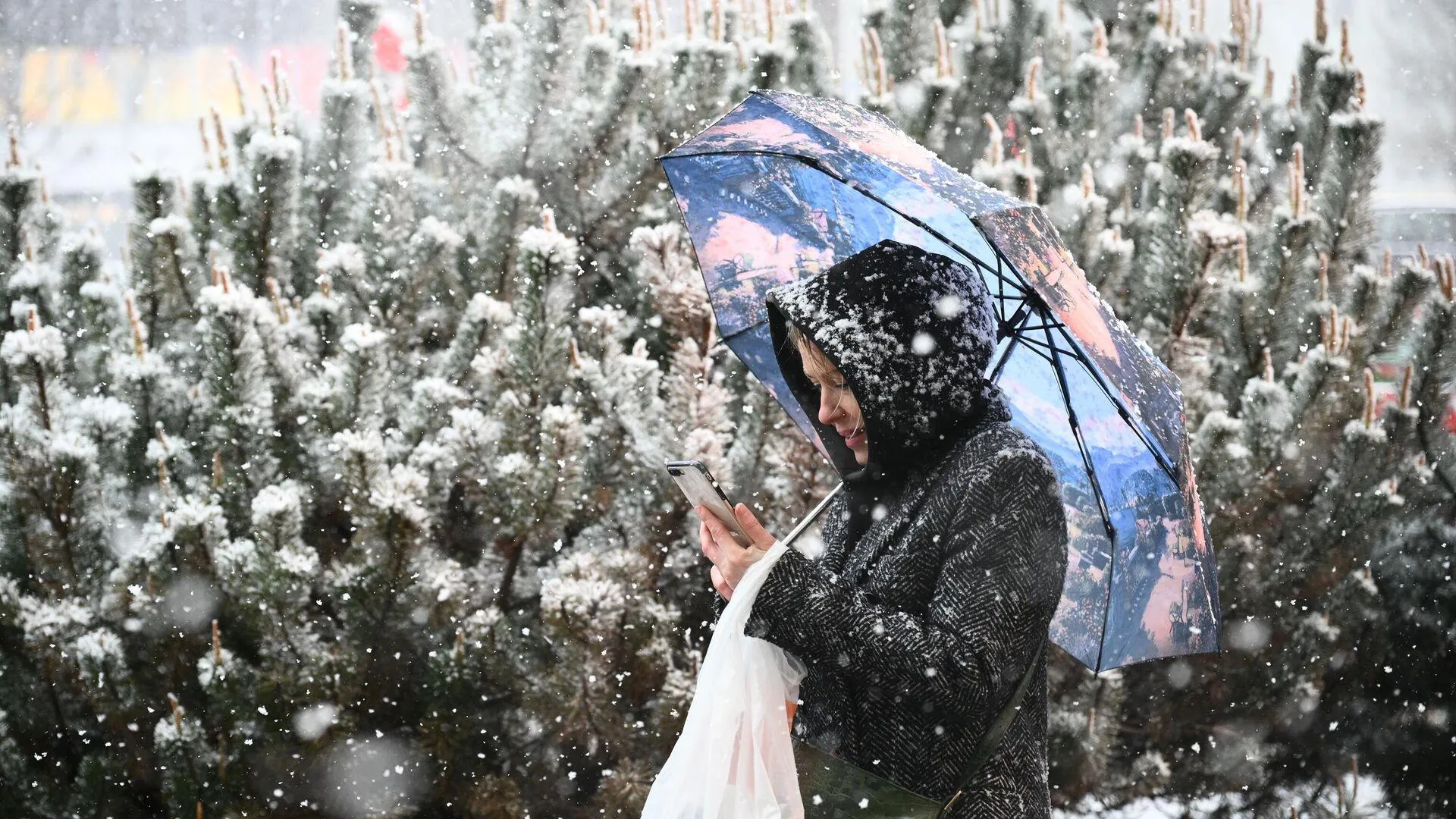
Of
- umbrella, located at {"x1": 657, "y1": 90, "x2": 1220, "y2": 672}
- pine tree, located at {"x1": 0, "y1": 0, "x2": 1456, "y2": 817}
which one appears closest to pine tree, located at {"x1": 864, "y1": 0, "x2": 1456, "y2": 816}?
pine tree, located at {"x1": 0, "y1": 0, "x2": 1456, "y2": 817}

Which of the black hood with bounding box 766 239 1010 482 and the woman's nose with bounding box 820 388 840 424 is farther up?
the black hood with bounding box 766 239 1010 482

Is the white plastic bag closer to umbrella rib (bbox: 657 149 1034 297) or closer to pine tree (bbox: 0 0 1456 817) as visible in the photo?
umbrella rib (bbox: 657 149 1034 297)

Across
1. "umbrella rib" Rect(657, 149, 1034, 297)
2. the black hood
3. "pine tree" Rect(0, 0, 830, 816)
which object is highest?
A: "umbrella rib" Rect(657, 149, 1034, 297)

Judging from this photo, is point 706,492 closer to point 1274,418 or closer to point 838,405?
point 838,405

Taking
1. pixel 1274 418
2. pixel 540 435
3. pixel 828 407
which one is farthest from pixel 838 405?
pixel 1274 418

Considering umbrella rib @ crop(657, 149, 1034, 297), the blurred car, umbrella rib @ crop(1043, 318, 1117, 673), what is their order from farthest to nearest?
the blurred car < umbrella rib @ crop(1043, 318, 1117, 673) < umbrella rib @ crop(657, 149, 1034, 297)

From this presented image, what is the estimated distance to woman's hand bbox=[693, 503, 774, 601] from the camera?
48.9 inches

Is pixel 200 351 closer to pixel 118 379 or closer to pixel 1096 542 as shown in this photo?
A: pixel 118 379

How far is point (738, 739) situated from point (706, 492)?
0.30m

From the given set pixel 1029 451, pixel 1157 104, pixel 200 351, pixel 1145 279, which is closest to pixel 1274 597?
pixel 1145 279

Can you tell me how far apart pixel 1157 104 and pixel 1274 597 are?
165cm

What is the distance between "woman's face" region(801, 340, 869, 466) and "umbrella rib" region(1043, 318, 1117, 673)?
0.31 m

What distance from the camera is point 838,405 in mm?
1332

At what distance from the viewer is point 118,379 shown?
2.75 meters
